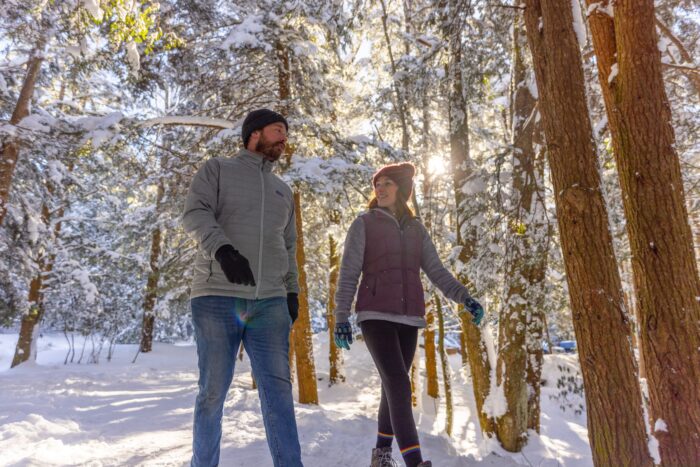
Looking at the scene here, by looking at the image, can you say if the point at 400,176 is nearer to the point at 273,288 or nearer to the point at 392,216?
the point at 392,216

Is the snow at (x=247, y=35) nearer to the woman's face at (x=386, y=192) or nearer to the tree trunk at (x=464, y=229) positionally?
the tree trunk at (x=464, y=229)

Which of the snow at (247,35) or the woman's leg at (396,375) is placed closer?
the woman's leg at (396,375)

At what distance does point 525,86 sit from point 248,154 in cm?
602

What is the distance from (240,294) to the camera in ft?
8.09

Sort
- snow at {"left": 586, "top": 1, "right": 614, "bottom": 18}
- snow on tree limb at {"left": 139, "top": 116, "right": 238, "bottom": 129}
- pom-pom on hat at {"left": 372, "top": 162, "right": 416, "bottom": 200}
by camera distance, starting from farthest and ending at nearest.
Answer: snow on tree limb at {"left": 139, "top": 116, "right": 238, "bottom": 129}, snow at {"left": 586, "top": 1, "right": 614, "bottom": 18}, pom-pom on hat at {"left": 372, "top": 162, "right": 416, "bottom": 200}

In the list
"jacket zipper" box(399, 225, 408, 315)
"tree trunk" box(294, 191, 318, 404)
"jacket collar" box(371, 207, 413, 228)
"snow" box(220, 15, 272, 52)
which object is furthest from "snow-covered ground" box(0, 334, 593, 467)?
"snow" box(220, 15, 272, 52)

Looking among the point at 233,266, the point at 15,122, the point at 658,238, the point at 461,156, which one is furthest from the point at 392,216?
the point at 15,122

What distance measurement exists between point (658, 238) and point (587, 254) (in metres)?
0.71

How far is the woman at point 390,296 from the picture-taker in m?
3.00

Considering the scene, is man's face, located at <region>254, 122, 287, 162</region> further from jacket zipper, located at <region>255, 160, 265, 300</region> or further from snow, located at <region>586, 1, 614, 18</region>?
snow, located at <region>586, 1, 614, 18</region>

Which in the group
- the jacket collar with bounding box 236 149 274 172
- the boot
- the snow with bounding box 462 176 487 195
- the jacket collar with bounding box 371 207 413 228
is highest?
the snow with bounding box 462 176 487 195

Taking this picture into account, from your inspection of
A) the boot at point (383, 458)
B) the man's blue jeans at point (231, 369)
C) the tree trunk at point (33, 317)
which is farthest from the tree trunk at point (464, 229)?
the tree trunk at point (33, 317)

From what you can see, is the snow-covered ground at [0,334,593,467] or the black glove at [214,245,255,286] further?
the snow-covered ground at [0,334,593,467]

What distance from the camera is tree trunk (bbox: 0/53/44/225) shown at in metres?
9.91
